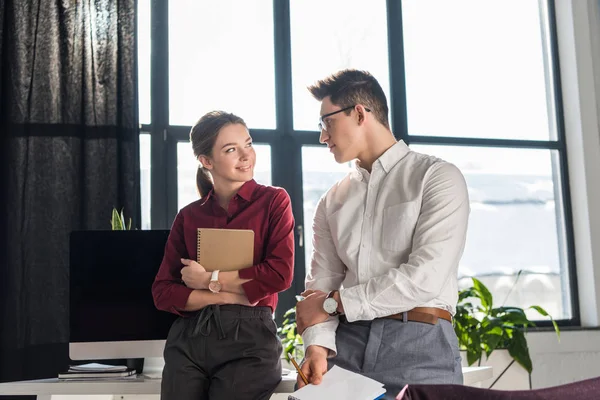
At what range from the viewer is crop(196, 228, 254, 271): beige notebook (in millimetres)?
1972

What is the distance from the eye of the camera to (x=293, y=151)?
392 centimetres

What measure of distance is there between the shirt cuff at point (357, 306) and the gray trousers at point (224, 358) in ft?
1.27

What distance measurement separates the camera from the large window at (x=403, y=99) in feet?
12.5

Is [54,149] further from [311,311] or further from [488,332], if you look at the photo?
[488,332]

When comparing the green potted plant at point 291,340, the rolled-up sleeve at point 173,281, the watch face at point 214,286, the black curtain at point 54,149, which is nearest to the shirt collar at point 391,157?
the watch face at point 214,286

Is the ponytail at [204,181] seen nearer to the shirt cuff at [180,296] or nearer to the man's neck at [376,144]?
the shirt cuff at [180,296]

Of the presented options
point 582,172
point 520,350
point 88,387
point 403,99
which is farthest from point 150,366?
point 582,172

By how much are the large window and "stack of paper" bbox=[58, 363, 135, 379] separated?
1.36 metres

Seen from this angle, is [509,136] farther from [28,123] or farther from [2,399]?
[2,399]

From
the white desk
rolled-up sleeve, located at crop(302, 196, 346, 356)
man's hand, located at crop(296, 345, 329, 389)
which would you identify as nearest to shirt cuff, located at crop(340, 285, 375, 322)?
man's hand, located at crop(296, 345, 329, 389)

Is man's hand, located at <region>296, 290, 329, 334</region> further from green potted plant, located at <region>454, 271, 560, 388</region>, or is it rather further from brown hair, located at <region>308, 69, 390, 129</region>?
green potted plant, located at <region>454, 271, 560, 388</region>

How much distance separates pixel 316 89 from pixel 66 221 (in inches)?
74.9

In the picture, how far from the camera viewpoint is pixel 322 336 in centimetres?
168

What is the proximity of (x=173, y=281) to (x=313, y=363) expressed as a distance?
611mm
